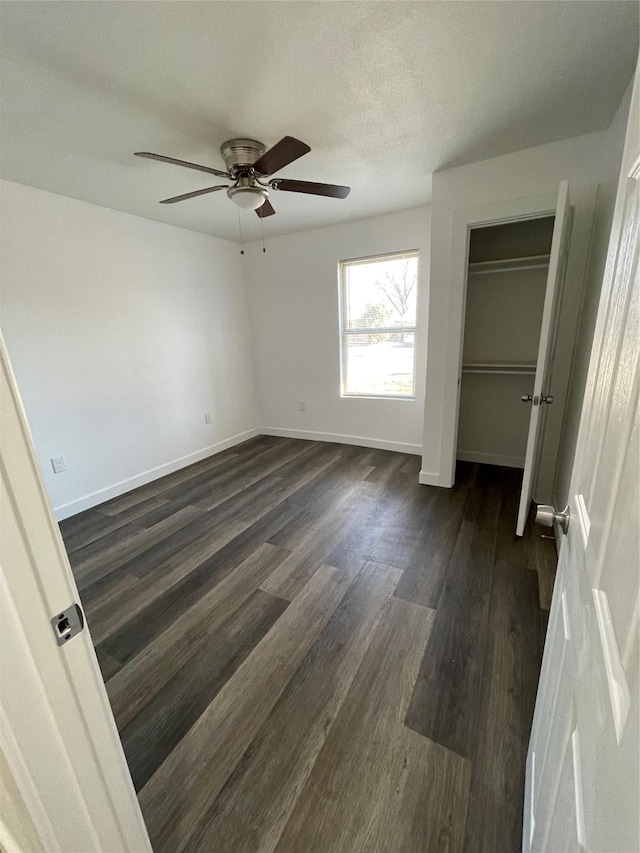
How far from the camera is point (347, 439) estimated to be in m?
4.21

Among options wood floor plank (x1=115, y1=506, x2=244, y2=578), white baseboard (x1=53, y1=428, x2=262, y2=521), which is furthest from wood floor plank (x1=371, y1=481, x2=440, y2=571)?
white baseboard (x1=53, y1=428, x2=262, y2=521)

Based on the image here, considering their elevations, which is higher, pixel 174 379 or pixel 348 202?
pixel 348 202

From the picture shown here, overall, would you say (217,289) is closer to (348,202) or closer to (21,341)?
(348,202)

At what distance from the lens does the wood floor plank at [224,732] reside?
104cm

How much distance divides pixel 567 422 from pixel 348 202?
255cm

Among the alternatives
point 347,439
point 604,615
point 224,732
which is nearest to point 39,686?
point 604,615

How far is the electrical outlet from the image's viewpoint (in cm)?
271

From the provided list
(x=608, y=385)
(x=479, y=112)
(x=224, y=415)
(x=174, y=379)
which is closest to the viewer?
(x=608, y=385)

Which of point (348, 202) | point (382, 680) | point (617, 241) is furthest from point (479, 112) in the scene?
point (382, 680)

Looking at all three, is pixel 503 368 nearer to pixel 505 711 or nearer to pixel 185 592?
pixel 505 711

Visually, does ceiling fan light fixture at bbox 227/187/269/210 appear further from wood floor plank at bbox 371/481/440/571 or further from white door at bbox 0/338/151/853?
wood floor plank at bbox 371/481/440/571

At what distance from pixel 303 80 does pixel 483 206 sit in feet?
4.81

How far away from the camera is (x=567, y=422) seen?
2439 mm

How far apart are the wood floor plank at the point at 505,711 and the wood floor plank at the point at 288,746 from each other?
501 mm
